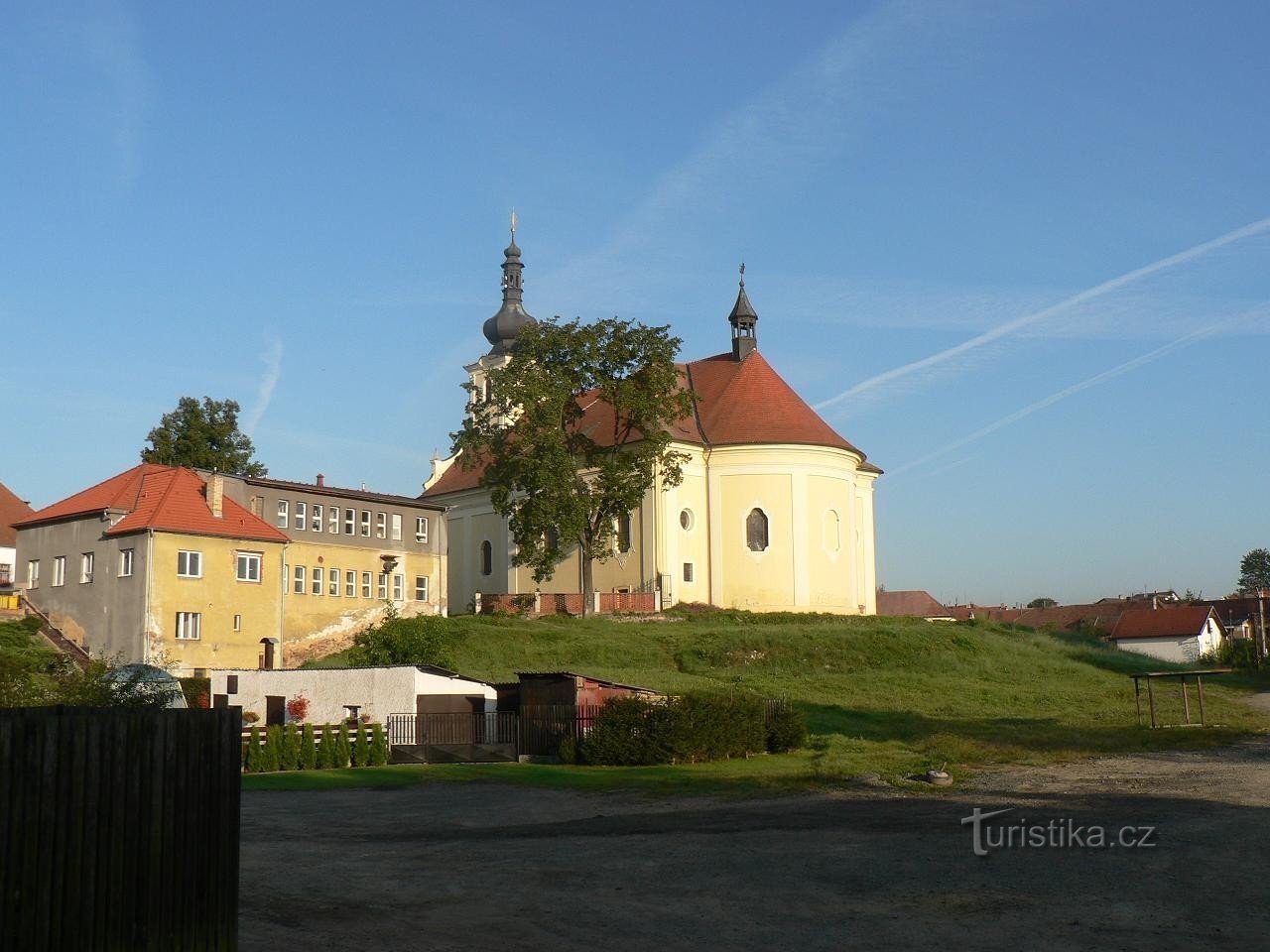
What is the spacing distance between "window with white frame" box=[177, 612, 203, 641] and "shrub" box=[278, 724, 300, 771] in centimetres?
1737

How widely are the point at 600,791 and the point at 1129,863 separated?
11.3m

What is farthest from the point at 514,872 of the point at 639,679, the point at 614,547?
the point at 614,547

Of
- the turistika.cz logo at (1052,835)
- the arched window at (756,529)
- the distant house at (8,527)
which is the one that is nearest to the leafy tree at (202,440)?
the distant house at (8,527)

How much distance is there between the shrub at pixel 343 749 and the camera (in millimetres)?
30234

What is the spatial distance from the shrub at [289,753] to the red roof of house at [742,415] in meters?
32.4

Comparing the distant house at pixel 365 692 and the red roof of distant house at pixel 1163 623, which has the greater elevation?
the red roof of distant house at pixel 1163 623

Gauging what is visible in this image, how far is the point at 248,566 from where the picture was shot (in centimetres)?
4841

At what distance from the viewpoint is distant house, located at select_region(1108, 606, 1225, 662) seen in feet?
302

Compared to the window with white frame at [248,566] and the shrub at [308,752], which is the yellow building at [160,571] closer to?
the window with white frame at [248,566]

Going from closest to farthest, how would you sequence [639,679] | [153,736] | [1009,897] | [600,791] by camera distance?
1. [153,736]
2. [1009,897]
3. [600,791]
4. [639,679]

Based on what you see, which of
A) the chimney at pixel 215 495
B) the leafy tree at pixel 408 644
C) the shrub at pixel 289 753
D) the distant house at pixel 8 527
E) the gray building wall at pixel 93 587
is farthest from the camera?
the distant house at pixel 8 527

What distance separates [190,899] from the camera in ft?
30.7

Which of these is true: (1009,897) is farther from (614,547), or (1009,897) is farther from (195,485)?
(614,547)

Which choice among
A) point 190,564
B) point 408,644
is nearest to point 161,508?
point 190,564
